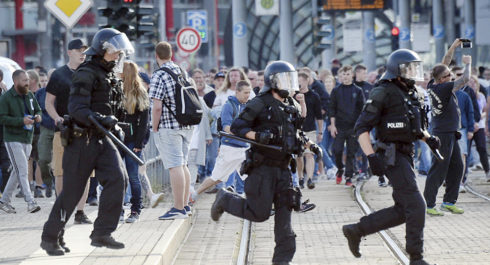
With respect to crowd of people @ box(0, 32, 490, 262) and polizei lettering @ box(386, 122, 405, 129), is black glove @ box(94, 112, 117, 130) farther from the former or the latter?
polizei lettering @ box(386, 122, 405, 129)

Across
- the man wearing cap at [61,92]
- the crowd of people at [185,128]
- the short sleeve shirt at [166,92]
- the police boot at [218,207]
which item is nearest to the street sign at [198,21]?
the crowd of people at [185,128]

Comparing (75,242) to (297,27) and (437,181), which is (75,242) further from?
(297,27)

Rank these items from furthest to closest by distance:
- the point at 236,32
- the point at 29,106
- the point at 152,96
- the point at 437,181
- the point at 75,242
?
the point at 236,32 → the point at 29,106 → the point at 437,181 → the point at 152,96 → the point at 75,242

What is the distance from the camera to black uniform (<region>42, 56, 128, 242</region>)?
8781 mm

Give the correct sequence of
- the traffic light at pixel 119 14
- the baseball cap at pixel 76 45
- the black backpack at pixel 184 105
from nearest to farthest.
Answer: the baseball cap at pixel 76 45, the black backpack at pixel 184 105, the traffic light at pixel 119 14

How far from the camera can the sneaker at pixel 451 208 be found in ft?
44.6

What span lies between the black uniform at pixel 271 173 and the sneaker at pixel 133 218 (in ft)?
9.68

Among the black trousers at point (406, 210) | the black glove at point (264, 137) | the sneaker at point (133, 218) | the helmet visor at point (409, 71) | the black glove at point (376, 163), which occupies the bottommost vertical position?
the sneaker at point (133, 218)

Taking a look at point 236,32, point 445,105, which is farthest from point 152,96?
point 236,32

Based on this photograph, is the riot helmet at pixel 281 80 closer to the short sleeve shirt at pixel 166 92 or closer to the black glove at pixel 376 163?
the black glove at pixel 376 163

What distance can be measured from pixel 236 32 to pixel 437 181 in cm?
1396

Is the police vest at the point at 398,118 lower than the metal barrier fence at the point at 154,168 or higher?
higher

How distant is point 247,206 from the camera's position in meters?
8.98

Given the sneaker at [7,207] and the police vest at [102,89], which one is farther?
the sneaker at [7,207]
